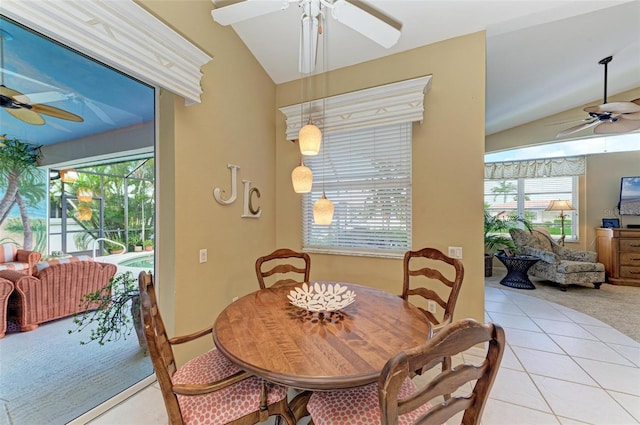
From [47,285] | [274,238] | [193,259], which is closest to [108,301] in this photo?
[47,285]

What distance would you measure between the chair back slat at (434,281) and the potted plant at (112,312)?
1.99m

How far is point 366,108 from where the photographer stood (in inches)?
108

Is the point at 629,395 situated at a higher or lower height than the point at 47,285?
lower

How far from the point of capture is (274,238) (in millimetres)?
3344

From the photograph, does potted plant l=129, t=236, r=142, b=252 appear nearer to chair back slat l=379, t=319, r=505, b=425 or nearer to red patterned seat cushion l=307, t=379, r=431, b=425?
red patterned seat cushion l=307, t=379, r=431, b=425

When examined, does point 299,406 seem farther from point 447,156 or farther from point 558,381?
point 447,156

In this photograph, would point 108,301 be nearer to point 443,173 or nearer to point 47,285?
point 47,285

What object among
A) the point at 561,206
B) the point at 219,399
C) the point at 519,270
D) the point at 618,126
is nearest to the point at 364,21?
the point at 219,399

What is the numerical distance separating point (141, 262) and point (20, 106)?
47.4 inches

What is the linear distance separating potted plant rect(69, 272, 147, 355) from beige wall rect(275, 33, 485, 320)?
2.13 metres

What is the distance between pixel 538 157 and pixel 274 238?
19.7 feet

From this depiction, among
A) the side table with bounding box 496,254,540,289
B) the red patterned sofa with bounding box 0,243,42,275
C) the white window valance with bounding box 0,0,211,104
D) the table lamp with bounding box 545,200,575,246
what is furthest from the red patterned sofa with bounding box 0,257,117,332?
the table lamp with bounding box 545,200,575,246

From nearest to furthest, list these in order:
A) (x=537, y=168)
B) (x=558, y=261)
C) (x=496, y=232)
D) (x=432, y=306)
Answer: (x=432, y=306), (x=558, y=261), (x=537, y=168), (x=496, y=232)

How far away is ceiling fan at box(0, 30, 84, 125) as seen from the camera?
1.34 meters
